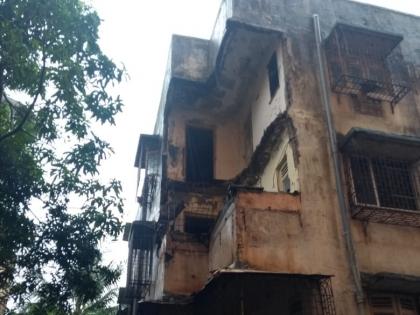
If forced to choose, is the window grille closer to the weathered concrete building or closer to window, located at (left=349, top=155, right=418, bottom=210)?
the weathered concrete building

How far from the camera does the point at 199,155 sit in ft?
50.0

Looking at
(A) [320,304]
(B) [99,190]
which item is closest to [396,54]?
(A) [320,304]

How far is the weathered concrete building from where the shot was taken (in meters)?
9.39

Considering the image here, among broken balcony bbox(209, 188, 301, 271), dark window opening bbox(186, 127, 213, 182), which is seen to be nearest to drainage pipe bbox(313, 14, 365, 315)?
broken balcony bbox(209, 188, 301, 271)

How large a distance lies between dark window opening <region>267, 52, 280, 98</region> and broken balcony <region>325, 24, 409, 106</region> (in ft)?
4.50

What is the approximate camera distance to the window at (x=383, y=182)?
1078 centimetres

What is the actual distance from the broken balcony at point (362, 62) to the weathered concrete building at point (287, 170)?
0.04 metres

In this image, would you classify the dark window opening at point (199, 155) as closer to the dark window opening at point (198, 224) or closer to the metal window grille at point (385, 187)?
the dark window opening at point (198, 224)

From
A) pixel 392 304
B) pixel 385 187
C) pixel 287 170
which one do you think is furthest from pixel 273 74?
pixel 392 304

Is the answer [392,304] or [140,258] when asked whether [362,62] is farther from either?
[140,258]

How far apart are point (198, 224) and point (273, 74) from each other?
16.0ft

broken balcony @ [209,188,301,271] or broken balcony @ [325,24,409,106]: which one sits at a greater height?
broken balcony @ [325,24,409,106]

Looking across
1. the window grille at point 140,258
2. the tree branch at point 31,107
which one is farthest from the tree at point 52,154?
the window grille at point 140,258

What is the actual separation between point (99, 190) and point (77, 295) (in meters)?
2.12
